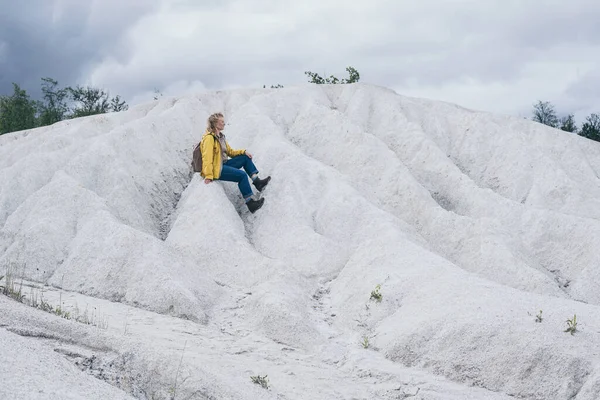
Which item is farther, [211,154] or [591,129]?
[591,129]

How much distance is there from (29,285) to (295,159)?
771 cm

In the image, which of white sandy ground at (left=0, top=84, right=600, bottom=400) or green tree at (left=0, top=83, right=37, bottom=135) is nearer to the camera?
white sandy ground at (left=0, top=84, right=600, bottom=400)

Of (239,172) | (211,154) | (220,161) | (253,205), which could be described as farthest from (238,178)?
(211,154)

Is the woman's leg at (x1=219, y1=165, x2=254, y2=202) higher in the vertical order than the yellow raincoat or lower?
lower

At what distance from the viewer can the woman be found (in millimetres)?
15039

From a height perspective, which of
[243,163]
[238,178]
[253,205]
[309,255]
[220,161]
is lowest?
[309,255]

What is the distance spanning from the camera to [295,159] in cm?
1717

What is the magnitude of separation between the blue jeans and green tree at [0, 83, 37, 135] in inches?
869

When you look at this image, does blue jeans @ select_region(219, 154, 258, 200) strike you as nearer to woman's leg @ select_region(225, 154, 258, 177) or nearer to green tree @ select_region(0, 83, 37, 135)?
woman's leg @ select_region(225, 154, 258, 177)

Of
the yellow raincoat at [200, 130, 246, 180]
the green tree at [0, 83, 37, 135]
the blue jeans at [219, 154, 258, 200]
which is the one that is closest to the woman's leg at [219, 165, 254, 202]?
the blue jeans at [219, 154, 258, 200]

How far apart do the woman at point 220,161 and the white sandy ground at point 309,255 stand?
0.45 m

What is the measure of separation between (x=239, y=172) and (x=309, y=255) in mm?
2870

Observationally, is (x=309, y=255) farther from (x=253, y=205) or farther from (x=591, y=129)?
(x=591, y=129)

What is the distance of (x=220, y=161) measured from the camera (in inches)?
604
